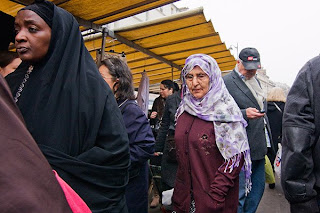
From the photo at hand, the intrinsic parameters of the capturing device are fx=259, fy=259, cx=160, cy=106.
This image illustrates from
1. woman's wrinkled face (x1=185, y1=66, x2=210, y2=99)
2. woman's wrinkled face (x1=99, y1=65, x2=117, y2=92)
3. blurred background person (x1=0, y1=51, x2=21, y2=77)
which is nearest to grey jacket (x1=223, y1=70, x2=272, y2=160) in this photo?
woman's wrinkled face (x1=185, y1=66, x2=210, y2=99)

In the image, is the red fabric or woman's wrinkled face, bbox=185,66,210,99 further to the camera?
woman's wrinkled face, bbox=185,66,210,99

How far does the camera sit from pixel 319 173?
1.62 meters

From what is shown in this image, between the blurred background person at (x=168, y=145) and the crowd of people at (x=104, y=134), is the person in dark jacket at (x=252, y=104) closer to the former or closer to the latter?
the crowd of people at (x=104, y=134)

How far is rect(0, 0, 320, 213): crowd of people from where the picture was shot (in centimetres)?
63

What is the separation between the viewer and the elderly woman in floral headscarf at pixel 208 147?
1.98m

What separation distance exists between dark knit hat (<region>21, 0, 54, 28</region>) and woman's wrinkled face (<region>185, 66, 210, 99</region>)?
132 cm

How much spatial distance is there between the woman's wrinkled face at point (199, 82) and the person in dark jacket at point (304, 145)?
0.77 metres

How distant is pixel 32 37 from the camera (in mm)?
1304

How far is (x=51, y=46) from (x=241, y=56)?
8.49 ft

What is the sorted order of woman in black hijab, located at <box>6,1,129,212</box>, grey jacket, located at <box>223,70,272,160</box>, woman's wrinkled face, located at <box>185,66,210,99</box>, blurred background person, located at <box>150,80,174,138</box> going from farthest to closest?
blurred background person, located at <box>150,80,174,138</box> → grey jacket, located at <box>223,70,272,160</box> → woman's wrinkled face, located at <box>185,66,210,99</box> → woman in black hijab, located at <box>6,1,129,212</box>

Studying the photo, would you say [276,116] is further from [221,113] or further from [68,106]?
[68,106]

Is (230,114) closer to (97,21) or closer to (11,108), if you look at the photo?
(11,108)

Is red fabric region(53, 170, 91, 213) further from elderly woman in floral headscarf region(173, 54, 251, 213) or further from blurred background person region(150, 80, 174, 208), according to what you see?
blurred background person region(150, 80, 174, 208)

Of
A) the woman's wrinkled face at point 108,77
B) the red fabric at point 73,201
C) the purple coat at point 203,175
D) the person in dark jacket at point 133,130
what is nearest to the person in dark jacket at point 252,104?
the purple coat at point 203,175
